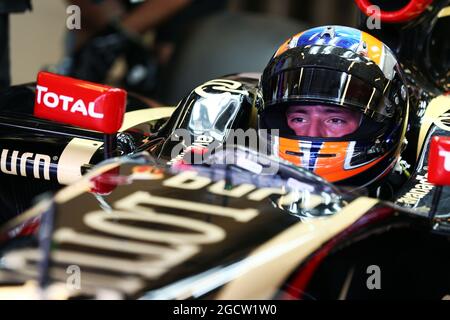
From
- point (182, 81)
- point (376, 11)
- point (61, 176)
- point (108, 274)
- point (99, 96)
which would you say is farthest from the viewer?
point (182, 81)

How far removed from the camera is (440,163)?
5.96ft

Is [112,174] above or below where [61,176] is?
above

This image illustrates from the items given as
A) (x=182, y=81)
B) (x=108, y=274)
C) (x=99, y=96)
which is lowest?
(x=182, y=81)

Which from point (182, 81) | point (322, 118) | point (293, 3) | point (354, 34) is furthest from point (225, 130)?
point (293, 3)

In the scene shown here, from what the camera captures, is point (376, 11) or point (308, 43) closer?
point (308, 43)

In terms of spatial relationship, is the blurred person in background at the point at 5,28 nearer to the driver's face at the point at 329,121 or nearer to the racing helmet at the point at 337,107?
the racing helmet at the point at 337,107

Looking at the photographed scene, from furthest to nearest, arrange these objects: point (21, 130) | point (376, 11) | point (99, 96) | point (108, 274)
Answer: point (376, 11), point (21, 130), point (99, 96), point (108, 274)

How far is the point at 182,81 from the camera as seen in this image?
4332 mm

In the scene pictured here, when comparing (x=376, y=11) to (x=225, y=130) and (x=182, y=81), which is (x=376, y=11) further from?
(x=182, y=81)

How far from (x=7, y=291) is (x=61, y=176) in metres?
0.92

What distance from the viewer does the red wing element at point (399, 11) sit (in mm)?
2854

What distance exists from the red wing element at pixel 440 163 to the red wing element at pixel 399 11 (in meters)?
1.10

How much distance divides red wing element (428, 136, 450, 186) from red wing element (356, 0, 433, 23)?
1104 mm

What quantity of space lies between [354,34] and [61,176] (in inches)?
35.5
